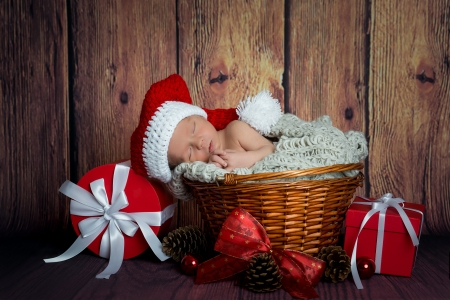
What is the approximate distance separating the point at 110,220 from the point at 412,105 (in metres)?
1.17

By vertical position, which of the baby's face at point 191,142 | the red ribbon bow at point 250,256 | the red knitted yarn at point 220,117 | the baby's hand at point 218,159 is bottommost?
the red ribbon bow at point 250,256

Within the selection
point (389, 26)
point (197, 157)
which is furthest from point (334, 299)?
point (389, 26)

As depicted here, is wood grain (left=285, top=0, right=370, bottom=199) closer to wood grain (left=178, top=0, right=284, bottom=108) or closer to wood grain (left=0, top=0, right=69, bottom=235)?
wood grain (left=178, top=0, right=284, bottom=108)

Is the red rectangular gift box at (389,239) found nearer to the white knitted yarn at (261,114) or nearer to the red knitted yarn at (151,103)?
the white knitted yarn at (261,114)

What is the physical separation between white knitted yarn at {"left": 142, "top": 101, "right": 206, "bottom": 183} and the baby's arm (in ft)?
0.54

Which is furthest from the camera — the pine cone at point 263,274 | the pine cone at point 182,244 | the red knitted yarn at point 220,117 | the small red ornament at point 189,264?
the red knitted yarn at point 220,117

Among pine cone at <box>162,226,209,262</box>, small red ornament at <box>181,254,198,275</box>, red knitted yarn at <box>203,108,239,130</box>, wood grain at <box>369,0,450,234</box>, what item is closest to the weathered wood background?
wood grain at <box>369,0,450,234</box>

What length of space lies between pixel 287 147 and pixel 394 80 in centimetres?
69

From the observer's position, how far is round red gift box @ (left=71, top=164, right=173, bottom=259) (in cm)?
141


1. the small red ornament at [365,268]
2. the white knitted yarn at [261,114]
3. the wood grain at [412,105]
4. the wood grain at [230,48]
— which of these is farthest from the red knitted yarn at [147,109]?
the wood grain at [412,105]

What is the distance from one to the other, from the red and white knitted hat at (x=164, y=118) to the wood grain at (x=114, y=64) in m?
0.35

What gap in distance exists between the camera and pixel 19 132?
5.93 feet

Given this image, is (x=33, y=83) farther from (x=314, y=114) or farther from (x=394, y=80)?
(x=394, y=80)

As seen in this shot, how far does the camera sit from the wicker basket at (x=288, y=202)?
118 cm
